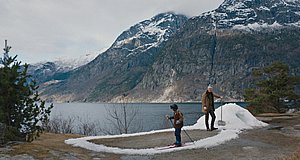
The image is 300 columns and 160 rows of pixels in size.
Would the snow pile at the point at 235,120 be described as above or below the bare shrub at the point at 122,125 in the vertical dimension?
above

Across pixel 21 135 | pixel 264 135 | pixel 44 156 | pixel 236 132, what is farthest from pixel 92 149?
pixel 264 135

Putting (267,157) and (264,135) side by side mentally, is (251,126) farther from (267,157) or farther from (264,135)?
(267,157)

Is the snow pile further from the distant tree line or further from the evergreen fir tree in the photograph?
the distant tree line

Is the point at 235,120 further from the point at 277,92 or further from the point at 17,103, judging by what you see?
the point at 277,92

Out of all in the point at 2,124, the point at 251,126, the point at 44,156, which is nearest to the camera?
the point at 44,156

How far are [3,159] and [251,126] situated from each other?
16709 mm

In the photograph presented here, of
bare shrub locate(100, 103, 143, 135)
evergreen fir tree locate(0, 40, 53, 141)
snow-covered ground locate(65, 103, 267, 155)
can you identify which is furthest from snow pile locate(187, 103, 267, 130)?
bare shrub locate(100, 103, 143, 135)

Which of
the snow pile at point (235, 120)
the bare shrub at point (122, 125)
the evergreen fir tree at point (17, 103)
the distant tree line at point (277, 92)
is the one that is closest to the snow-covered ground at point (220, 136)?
the snow pile at point (235, 120)

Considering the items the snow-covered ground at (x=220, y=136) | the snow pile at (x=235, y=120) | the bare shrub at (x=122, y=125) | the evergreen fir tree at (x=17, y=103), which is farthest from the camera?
the bare shrub at (x=122, y=125)

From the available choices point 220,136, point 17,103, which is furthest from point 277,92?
point 17,103

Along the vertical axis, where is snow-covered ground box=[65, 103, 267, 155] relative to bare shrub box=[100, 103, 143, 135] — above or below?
above

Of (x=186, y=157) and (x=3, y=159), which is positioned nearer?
(x=3, y=159)

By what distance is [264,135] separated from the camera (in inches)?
744

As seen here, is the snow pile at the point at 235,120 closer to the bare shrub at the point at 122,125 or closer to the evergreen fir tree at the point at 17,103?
the evergreen fir tree at the point at 17,103
